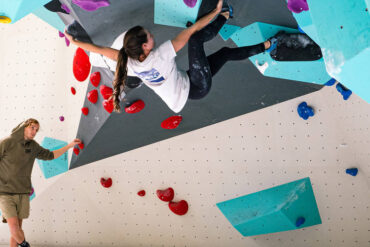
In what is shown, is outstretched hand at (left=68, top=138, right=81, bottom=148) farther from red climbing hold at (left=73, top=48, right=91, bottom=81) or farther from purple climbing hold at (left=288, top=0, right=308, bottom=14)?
purple climbing hold at (left=288, top=0, right=308, bottom=14)

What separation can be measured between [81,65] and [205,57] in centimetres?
139

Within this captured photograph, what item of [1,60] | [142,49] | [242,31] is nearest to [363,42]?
[142,49]

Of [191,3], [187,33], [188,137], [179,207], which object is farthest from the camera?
[179,207]

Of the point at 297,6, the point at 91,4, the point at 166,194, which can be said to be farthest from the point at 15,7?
the point at 166,194

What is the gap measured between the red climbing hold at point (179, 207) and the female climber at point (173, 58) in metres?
1.26

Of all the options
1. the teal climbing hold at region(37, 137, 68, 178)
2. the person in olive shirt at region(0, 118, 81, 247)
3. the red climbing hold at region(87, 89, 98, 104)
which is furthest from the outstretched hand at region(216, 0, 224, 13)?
the teal climbing hold at region(37, 137, 68, 178)

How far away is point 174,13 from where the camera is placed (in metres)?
2.48

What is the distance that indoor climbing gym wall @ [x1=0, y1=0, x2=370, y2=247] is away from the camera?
8.41ft

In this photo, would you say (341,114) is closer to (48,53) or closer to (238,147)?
(238,147)

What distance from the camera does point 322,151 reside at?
2990mm

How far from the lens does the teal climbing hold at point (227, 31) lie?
255 cm

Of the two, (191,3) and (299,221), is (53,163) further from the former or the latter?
(299,221)

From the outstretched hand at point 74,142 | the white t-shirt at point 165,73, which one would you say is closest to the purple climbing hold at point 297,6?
the white t-shirt at point 165,73

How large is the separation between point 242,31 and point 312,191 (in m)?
1.44
